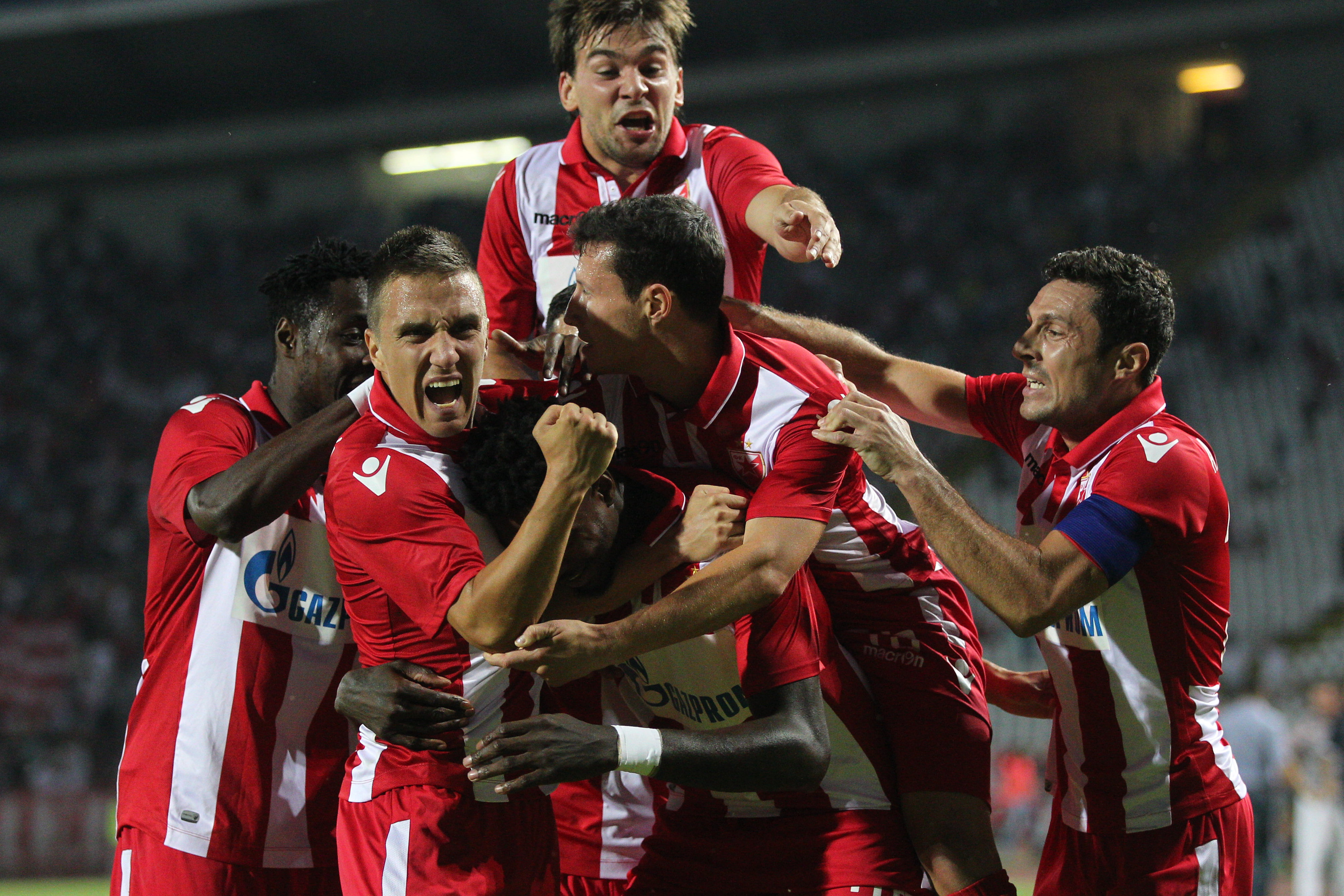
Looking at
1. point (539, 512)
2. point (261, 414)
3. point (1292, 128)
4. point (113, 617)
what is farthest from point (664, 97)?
point (1292, 128)

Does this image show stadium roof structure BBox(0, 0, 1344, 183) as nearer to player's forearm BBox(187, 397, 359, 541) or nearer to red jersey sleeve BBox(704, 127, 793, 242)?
red jersey sleeve BBox(704, 127, 793, 242)

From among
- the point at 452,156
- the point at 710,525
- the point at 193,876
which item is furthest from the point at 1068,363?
the point at 452,156

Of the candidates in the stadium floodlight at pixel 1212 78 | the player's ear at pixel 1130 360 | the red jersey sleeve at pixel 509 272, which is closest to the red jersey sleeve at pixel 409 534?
the red jersey sleeve at pixel 509 272

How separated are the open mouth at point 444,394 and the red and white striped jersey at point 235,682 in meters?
0.76

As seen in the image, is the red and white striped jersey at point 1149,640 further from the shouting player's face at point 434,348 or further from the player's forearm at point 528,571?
the shouting player's face at point 434,348

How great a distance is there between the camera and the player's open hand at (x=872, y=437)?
3.66m

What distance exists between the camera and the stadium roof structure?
21.9 m

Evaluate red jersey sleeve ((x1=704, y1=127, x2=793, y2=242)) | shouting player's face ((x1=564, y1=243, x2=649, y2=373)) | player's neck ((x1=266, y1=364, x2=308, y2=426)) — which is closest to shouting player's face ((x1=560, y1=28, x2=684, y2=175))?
red jersey sleeve ((x1=704, y1=127, x2=793, y2=242))

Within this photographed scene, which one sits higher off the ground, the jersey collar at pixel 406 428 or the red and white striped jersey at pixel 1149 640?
the jersey collar at pixel 406 428

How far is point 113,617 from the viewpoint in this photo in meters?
18.2

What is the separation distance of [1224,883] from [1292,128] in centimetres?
2148

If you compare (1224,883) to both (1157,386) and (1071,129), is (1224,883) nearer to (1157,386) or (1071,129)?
(1157,386)

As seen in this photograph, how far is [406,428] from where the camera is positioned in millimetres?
3574

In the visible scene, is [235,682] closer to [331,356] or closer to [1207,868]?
[331,356]
